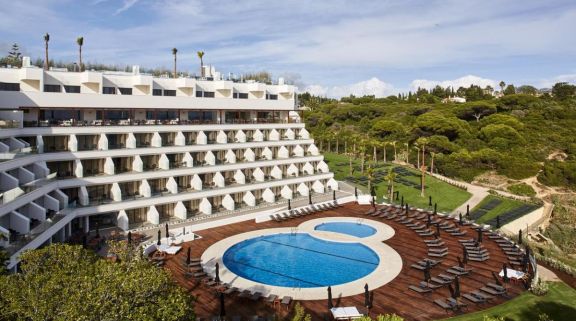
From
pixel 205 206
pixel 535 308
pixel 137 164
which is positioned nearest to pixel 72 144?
pixel 137 164

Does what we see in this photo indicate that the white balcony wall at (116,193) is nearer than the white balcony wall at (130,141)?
Yes

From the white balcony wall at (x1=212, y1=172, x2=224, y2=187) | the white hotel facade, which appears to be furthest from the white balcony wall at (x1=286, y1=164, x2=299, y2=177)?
the white balcony wall at (x1=212, y1=172, x2=224, y2=187)

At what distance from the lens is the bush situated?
207 feet

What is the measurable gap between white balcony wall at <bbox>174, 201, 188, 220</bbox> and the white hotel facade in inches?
4.7

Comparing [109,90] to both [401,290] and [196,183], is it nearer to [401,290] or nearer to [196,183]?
[196,183]

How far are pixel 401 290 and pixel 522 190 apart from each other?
45476 millimetres

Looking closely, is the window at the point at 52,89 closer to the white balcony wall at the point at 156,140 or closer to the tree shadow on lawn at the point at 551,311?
the white balcony wall at the point at 156,140

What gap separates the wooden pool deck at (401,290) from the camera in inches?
993

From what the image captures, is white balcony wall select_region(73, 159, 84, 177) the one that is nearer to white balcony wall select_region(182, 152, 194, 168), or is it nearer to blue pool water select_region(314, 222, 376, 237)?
white balcony wall select_region(182, 152, 194, 168)

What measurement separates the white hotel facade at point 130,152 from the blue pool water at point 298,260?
32.7ft

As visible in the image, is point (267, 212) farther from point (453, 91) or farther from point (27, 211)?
point (453, 91)

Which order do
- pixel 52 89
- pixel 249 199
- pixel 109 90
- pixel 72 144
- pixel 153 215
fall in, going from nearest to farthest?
pixel 72 144
pixel 52 89
pixel 153 215
pixel 109 90
pixel 249 199

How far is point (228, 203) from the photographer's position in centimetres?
4781

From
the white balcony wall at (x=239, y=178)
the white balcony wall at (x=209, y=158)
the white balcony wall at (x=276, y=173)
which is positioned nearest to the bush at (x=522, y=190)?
the white balcony wall at (x=276, y=173)
